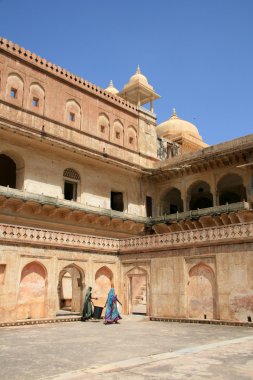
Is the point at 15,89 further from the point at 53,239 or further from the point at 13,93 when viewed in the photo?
the point at 53,239

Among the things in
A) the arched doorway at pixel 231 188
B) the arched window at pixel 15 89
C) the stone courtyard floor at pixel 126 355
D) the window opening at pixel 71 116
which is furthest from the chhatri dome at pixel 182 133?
the stone courtyard floor at pixel 126 355

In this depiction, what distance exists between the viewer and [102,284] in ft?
52.3

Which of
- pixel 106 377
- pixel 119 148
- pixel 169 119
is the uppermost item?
pixel 169 119

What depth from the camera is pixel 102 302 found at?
15.7 metres

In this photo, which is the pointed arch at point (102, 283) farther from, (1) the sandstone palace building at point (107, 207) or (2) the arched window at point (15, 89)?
(2) the arched window at point (15, 89)

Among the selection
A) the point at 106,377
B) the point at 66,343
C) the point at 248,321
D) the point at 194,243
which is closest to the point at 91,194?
the point at 194,243

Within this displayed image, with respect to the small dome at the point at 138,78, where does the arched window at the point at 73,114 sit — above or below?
below

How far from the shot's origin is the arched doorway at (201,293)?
13.2 metres

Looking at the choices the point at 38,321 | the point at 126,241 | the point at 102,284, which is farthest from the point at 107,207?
the point at 38,321

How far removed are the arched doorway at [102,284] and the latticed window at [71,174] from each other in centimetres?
604

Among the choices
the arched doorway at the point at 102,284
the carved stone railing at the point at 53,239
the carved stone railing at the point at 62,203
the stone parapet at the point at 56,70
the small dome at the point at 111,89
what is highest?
the small dome at the point at 111,89

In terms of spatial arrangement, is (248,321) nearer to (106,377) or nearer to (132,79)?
(106,377)

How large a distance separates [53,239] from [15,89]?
860cm

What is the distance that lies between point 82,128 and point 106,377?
57.6ft
